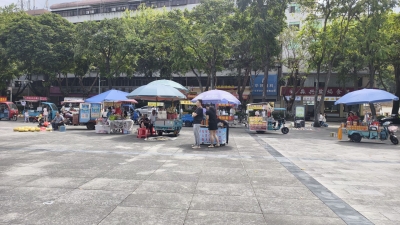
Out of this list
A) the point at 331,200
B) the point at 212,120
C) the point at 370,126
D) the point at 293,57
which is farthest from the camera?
the point at 293,57

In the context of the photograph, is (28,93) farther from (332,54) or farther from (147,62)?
(332,54)

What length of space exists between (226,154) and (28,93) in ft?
172

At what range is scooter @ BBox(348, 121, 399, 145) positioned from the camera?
1517 centimetres

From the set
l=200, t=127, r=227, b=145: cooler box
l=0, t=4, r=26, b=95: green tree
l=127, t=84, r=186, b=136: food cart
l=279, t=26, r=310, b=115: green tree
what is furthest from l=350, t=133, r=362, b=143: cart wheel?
l=0, t=4, r=26, b=95: green tree

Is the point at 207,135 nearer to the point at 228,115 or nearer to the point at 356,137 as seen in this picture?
the point at 356,137

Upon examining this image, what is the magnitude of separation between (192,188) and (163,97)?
10157 millimetres

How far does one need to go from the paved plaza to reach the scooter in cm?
537

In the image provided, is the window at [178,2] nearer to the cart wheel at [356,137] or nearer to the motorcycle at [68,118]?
the motorcycle at [68,118]

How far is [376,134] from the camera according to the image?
51.1 feet

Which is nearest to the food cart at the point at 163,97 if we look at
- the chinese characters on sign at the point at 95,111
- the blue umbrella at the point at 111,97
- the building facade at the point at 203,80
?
the blue umbrella at the point at 111,97

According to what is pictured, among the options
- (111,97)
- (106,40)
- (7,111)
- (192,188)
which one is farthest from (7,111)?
(192,188)

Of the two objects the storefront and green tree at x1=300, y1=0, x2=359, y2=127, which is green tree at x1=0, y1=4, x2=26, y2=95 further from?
the storefront

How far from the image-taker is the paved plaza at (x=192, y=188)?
470 centimetres

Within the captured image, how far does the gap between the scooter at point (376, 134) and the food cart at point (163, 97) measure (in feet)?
29.6
